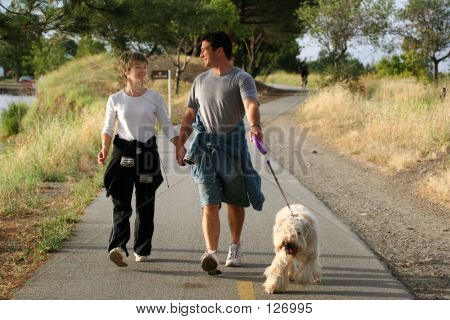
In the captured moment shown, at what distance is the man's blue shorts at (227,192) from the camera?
19.6 ft

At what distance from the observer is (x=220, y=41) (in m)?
5.91

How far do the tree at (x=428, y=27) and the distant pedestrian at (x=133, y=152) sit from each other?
25851mm

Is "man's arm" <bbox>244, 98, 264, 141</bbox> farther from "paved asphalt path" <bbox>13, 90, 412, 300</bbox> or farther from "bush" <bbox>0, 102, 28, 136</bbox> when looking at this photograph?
"bush" <bbox>0, 102, 28, 136</bbox>

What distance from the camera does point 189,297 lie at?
17.2 feet

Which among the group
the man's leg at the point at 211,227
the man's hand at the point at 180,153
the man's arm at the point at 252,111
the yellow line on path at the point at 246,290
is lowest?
the yellow line on path at the point at 246,290

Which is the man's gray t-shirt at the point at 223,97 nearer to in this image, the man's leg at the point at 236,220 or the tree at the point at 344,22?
the man's leg at the point at 236,220

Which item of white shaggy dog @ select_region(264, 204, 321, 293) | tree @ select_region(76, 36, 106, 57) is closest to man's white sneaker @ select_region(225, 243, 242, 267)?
white shaggy dog @ select_region(264, 204, 321, 293)

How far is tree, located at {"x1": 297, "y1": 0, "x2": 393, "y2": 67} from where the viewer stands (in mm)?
31234

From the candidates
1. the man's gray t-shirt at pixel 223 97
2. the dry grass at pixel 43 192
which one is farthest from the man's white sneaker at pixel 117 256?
the man's gray t-shirt at pixel 223 97

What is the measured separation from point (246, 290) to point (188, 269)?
80 centimetres

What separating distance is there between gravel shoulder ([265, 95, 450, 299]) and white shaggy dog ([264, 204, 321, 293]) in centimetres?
87

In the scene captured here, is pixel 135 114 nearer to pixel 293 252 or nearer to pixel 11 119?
pixel 293 252

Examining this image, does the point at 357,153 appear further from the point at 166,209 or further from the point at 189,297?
the point at 189,297
